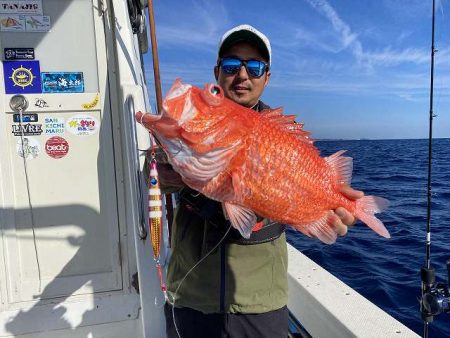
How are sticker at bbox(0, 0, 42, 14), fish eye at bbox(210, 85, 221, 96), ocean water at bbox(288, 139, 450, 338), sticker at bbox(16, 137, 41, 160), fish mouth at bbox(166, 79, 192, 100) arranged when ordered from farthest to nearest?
ocean water at bbox(288, 139, 450, 338) → sticker at bbox(16, 137, 41, 160) → sticker at bbox(0, 0, 42, 14) → fish eye at bbox(210, 85, 221, 96) → fish mouth at bbox(166, 79, 192, 100)

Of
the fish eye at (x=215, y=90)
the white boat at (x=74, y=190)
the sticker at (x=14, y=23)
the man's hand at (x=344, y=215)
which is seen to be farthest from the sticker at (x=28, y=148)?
the man's hand at (x=344, y=215)

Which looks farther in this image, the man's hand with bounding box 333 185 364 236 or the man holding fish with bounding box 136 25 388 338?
the man's hand with bounding box 333 185 364 236

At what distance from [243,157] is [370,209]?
859 mm

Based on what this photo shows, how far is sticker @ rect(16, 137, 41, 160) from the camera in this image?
121 inches

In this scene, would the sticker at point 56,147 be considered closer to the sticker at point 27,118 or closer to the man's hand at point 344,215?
the sticker at point 27,118

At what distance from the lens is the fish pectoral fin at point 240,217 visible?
1596 mm

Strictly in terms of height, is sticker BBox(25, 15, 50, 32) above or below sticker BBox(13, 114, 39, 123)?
above

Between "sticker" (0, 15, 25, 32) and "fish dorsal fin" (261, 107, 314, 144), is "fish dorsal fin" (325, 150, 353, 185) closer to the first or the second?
"fish dorsal fin" (261, 107, 314, 144)

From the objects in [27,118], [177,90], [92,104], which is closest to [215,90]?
[177,90]

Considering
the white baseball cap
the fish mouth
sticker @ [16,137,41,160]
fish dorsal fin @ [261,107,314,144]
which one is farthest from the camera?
sticker @ [16,137,41,160]

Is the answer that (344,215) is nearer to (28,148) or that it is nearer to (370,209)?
(370,209)

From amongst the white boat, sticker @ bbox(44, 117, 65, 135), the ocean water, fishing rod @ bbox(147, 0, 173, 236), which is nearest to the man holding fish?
the white boat

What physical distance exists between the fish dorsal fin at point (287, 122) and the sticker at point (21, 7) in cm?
234

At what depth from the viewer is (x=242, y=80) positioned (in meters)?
2.16
